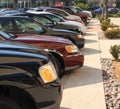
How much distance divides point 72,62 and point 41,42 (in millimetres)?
903

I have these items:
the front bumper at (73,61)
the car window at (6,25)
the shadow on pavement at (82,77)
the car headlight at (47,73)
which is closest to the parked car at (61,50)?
the front bumper at (73,61)

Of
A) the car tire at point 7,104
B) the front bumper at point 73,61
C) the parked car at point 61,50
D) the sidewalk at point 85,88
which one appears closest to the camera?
the car tire at point 7,104

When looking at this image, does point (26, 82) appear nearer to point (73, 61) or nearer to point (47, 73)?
point (47, 73)

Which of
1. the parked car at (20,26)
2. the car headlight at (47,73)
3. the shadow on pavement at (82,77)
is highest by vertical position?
the car headlight at (47,73)

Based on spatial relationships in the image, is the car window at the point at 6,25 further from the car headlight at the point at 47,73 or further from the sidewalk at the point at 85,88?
the car headlight at the point at 47,73

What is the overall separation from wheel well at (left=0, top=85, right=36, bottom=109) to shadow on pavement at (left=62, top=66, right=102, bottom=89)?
12.8 ft

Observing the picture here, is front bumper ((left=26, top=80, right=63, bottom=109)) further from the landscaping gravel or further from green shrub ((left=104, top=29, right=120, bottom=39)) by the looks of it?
green shrub ((left=104, top=29, right=120, bottom=39))

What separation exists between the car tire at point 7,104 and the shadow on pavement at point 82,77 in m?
4.09

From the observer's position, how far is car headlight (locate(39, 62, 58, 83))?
4.14 meters

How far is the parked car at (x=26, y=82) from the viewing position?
395 centimetres

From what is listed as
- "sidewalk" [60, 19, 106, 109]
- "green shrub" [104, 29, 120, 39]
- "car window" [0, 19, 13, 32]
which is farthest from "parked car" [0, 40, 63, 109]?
"green shrub" [104, 29, 120, 39]

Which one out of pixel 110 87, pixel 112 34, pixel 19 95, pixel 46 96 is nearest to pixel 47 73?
pixel 46 96

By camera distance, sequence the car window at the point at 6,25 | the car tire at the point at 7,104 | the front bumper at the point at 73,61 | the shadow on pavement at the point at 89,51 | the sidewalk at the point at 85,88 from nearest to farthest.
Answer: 1. the car tire at the point at 7,104
2. the sidewalk at the point at 85,88
3. the front bumper at the point at 73,61
4. the car window at the point at 6,25
5. the shadow on pavement at the point at 89,51

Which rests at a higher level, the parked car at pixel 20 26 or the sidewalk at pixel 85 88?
the parked car at pixel 20 26
